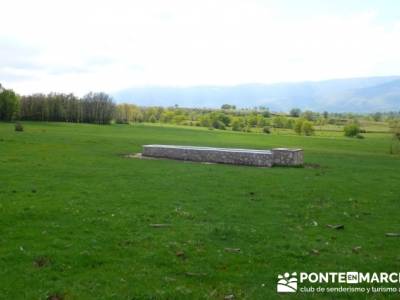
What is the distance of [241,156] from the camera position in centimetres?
3475

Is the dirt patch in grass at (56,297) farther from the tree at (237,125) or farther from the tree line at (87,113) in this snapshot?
the tree at (237,125)

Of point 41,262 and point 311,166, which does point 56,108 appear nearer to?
point 311,166

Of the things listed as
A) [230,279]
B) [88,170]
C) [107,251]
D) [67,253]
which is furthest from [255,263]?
[88,170]

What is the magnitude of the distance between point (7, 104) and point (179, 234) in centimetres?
9744

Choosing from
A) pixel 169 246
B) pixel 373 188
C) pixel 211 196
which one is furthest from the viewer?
pixel 373 188

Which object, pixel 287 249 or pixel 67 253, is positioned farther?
pixel 287 249

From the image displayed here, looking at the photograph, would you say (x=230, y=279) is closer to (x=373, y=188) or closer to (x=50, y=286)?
(x=50, y=286)

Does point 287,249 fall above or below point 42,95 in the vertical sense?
below

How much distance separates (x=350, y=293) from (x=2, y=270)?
7582 mm

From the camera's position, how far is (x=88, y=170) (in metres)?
26.8

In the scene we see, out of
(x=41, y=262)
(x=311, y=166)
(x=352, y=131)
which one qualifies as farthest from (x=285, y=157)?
(x=352, y=131)

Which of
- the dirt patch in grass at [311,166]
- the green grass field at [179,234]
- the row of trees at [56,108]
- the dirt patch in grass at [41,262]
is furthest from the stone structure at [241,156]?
the row of trees at [56,108]

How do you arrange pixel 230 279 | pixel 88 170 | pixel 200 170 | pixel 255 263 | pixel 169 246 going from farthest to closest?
pixel 200 170 < pixel 88 170 < pixel 169 246 < pixel 255 263 < pixel 230 279

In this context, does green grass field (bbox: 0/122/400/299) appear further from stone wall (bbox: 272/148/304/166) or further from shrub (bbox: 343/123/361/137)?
shrub (bbox: 343/123/361/137)
